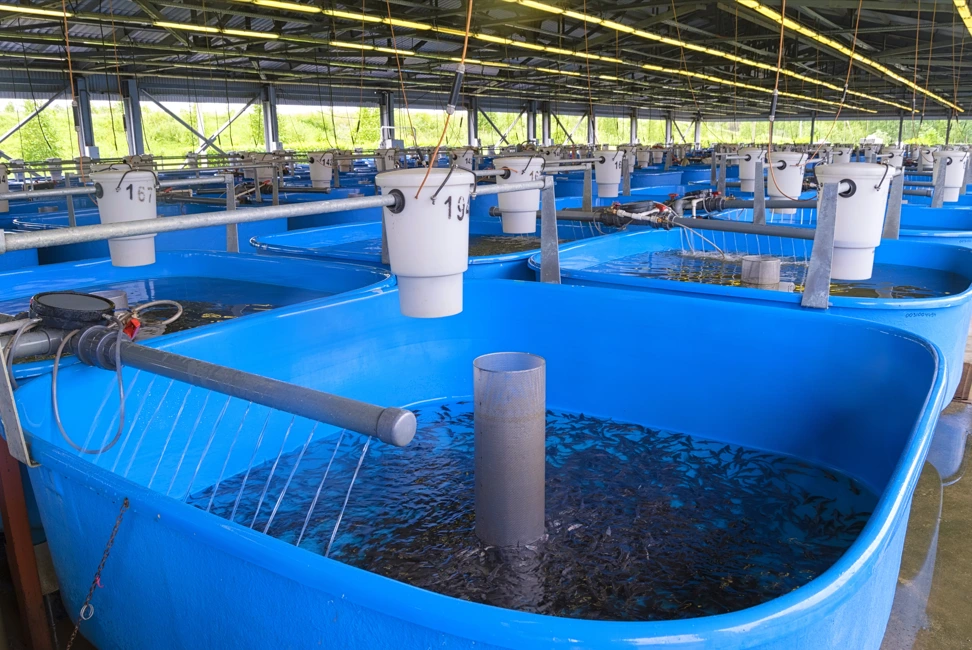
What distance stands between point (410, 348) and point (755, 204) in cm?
241

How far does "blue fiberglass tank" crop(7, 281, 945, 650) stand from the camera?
3.64ft

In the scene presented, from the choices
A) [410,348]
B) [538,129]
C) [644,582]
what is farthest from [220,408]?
[538,129]

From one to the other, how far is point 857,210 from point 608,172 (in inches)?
142

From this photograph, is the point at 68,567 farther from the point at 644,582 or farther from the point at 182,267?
the point at 182,267

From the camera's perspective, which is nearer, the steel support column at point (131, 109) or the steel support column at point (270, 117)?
the steel support column at point (131, 109)

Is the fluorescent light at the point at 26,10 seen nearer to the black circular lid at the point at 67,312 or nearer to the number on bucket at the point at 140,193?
the number on bucket at the point at 140,193

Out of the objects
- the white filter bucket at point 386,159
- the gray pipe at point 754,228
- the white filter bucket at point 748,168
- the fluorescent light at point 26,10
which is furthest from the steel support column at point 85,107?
the gray pipe at point 754,228

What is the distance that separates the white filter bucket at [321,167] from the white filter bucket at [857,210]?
6.45 m

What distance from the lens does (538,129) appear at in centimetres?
2756

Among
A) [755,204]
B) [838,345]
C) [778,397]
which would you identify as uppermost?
[755,204]

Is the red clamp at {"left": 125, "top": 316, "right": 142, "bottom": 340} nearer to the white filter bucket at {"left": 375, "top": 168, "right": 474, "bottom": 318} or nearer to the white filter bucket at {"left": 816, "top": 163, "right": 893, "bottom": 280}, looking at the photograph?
the white filter bucket at {"left": 375, "top": 168, "right": 474, "bottom": 318}

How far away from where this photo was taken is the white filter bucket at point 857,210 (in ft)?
9.77

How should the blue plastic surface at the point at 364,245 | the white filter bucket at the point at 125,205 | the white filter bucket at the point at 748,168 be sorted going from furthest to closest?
the white filter bucket at the point at 748,168 → the blue plastic surface at the point at 364,245 → the white filter bucket at the point at 125,205

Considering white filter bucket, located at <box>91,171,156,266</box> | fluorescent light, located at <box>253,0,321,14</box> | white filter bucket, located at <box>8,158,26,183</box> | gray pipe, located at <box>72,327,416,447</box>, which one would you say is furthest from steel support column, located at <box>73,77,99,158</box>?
gray pipe, located at <box>72,327,416,447</box>
